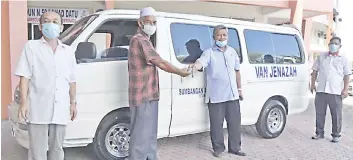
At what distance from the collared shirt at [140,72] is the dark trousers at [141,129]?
0.28 ft

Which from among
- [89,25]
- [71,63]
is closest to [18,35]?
[89,25]

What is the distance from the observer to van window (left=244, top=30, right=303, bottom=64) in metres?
6.17

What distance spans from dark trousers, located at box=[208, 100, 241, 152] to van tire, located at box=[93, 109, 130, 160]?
125 cm

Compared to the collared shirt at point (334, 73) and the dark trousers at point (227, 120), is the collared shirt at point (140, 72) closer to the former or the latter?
the dark trousers at point (227, 120)

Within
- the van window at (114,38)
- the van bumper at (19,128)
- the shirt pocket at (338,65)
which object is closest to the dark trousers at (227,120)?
the van window at (114,38)

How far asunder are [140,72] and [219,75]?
145 cm

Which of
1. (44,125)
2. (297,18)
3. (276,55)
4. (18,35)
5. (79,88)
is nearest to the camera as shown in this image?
(44,125)

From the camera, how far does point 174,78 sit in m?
5.14

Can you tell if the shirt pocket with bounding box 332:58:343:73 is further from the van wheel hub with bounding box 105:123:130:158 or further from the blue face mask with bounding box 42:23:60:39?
the blue face mask with bounding box 42:23:60:39

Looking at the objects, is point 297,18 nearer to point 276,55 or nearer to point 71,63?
point 276,55

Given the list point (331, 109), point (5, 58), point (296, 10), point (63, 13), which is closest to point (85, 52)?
point (5, 58)

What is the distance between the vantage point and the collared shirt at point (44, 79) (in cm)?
344

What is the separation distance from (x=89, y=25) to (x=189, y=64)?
1.47m

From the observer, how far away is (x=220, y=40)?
17.0 feet
